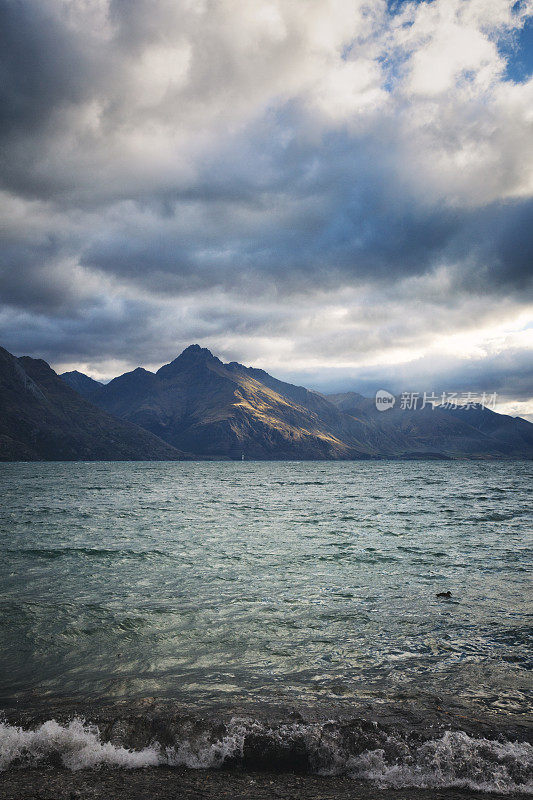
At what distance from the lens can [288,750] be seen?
256 inches

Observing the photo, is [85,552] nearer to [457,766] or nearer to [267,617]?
[267,617]

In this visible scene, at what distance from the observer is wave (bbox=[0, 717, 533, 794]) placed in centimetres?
601

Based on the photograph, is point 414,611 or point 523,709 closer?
A: point 523,709

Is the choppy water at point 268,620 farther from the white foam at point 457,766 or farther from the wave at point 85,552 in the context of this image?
the white foam at point 457,766

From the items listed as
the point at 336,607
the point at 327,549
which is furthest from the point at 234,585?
the point at 327,549

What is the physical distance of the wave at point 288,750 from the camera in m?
6.01

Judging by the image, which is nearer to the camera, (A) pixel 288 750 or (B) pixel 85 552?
(A) pixel 288 750

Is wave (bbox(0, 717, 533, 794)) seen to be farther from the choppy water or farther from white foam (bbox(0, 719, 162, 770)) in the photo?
the choppy water

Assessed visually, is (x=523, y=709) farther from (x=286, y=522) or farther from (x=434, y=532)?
(x=286, y=522)

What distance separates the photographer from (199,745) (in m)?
6.62

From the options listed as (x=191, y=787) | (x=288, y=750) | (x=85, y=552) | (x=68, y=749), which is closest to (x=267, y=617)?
(x=288, y=750)

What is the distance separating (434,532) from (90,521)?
92.1 ft

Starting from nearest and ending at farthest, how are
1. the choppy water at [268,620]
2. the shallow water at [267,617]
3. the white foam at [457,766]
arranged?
1. the white foam at [457,766]
2. the choppy water at [268,620]
3. the shallow water at [267,617]

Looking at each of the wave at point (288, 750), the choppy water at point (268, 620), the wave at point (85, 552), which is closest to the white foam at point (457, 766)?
the wave at point (288, 750)
